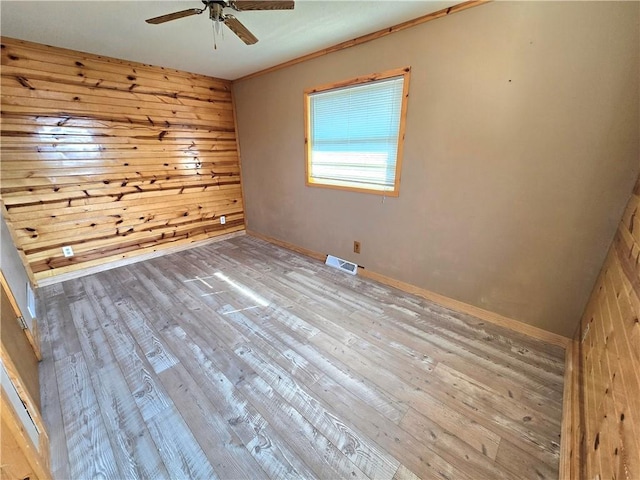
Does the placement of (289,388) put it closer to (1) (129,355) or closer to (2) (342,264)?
(1) (129,355)

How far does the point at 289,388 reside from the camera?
1.55m

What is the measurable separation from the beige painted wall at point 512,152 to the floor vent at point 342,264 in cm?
32

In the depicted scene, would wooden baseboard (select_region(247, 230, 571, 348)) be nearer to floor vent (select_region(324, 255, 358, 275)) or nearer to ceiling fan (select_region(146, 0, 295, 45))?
floor vent (select_region(324, 255, 358, 275))

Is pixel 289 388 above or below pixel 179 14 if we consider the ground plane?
below

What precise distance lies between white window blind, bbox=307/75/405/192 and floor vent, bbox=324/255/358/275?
0.87m

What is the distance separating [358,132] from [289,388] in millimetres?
2265

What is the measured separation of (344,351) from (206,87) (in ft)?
12.0

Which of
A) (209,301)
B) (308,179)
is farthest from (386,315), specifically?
(308,179)

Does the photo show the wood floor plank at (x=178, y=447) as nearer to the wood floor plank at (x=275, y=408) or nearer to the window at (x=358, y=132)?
the wood floor plank at (x=275, y=408)

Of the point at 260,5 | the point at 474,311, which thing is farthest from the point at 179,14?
the point at 474,311

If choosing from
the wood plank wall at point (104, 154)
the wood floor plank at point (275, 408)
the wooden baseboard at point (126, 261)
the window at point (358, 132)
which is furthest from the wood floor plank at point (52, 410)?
the window at point (358, 132)

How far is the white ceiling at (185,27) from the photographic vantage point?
1795mm

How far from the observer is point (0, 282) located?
Answer: 1553mm

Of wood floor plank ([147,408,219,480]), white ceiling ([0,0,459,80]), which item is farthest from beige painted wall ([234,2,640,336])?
wood floor plank ([147,408,219,480])
